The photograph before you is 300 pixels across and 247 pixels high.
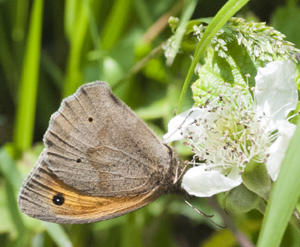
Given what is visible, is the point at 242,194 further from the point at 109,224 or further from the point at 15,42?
the point at 15,42

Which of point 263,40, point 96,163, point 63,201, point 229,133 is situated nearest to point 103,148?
point 96,163

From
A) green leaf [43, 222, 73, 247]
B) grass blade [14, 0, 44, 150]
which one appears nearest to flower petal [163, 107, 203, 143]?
green leaf [43, 222, 73, 247]

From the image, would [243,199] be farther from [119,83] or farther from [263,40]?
[119,83]

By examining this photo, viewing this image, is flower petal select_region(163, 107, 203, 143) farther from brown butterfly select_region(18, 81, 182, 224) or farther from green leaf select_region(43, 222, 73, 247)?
green leaf select_region(43, 222, 73, 247)

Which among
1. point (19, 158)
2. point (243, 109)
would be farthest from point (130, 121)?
point (19, 158)

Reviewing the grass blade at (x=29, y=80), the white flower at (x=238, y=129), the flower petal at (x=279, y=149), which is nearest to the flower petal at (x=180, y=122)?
the white flower at (x=238, y=129)
